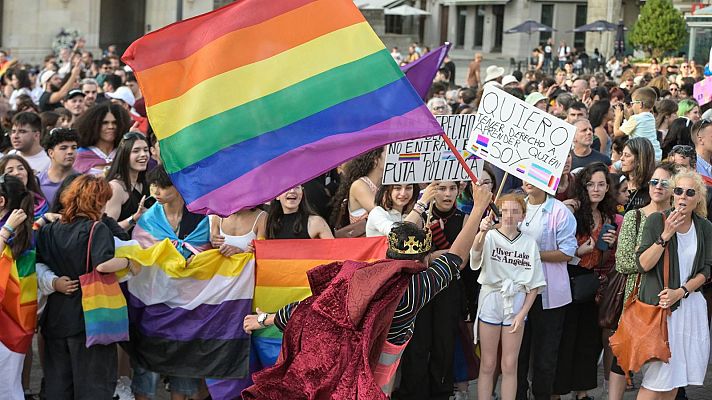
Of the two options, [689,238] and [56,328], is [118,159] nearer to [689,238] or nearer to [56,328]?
[56,328]

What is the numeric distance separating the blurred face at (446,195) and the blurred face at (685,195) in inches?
65.4

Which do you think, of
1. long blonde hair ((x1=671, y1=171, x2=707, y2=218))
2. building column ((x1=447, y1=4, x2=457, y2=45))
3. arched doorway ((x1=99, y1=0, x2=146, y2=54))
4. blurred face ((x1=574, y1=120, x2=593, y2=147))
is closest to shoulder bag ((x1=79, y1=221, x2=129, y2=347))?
long blonde hair ((x1=671, y1=171, x2=707, y2=218))

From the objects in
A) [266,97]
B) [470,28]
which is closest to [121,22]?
[470,28]

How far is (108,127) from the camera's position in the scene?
998 centimetres

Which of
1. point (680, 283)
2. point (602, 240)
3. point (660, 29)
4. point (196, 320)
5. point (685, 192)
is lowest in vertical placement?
point (196, 320)

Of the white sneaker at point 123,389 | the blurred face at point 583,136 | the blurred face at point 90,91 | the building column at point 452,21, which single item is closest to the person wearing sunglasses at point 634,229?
the blurred face at point 583,136

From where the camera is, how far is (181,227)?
26.3 feet

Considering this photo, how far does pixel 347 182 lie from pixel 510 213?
159 cm

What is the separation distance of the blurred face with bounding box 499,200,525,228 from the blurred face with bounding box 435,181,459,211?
0.58 m

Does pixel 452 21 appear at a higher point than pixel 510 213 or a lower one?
higher

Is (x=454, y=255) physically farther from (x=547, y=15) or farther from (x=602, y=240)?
(x=547, y=15)

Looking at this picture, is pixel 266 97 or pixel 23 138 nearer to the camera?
pixel 266 97

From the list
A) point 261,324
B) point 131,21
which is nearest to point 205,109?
point 261,324

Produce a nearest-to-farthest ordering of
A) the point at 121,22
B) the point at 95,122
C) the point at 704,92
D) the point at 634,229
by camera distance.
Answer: the point at 634,229
the point at 95,122
the point at 704,92
the point at 121,22
